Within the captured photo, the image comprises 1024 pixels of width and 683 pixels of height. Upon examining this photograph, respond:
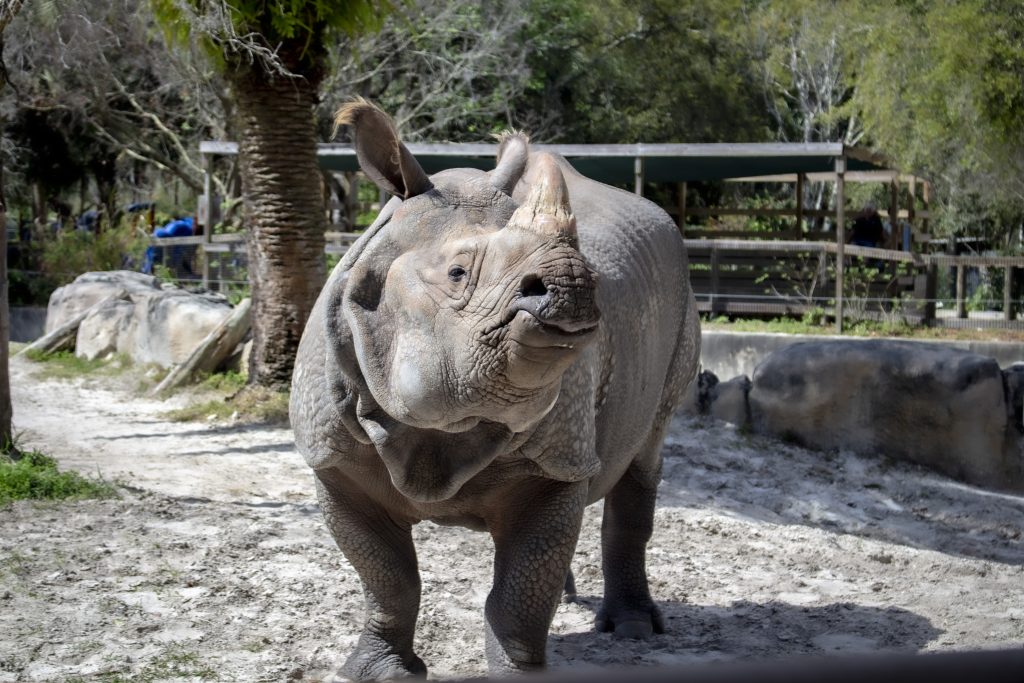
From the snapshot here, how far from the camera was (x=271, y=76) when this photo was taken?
A: 34.4ft

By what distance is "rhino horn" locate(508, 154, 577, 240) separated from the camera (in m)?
3.19

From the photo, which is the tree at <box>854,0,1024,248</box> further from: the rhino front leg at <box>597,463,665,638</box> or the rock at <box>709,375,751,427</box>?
the rhino front leg at <box>597,463,665,638</box>

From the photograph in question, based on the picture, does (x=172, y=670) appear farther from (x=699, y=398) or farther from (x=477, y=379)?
(x=699, y=398)

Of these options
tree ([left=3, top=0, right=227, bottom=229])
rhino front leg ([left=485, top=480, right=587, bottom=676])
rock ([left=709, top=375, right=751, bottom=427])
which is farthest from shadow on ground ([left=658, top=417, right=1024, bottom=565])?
tree ([left=3, top=0, right=227, bottom=229])

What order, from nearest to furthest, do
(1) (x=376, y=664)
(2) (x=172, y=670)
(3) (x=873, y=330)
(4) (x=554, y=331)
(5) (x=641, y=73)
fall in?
(4) (x=554, y=331)
(1) (x=376, y=664)
(2) (x=172, y=670)
(3) (x=873, y=330)
(5) (x=641, y=73)

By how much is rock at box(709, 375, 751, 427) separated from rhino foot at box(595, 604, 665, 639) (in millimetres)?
4216

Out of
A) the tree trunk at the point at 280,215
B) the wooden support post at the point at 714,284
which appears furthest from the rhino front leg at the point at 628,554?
the wooden support post at the point at 714,284

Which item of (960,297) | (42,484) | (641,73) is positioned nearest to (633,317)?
(42,484)

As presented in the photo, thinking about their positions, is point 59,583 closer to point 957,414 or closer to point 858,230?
point 957,414

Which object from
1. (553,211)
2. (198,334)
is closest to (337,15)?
(198,334)

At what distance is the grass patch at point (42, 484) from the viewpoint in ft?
22.9

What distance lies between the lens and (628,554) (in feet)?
19.1

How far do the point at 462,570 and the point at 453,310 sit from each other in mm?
3254

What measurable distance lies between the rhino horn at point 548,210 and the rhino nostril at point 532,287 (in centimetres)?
14
